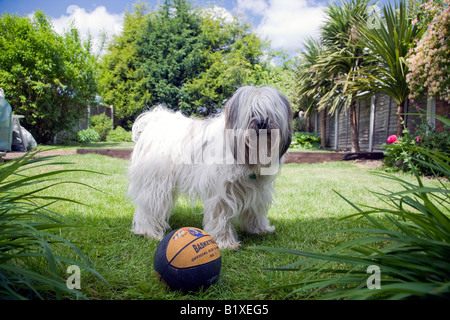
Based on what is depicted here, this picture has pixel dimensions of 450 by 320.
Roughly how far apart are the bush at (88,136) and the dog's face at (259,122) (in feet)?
47.6

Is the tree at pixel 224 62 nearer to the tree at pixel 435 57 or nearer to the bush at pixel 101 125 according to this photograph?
the bush at pixel 101 125

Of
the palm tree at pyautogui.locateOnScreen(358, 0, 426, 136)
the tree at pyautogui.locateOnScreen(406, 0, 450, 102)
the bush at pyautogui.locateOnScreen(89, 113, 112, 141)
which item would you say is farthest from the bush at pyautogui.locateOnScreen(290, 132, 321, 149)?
the bush at pyautogui.locateOnScreen(89, 113, 112, 141)

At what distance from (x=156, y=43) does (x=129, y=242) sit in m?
21.5

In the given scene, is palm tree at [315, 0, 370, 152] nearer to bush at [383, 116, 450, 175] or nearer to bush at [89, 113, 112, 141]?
bush at [383, 116, 450, 175]

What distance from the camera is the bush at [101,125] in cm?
1850

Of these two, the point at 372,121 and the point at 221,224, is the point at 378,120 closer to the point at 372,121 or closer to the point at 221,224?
the point at 372,121

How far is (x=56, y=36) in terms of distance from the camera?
41.1 feet

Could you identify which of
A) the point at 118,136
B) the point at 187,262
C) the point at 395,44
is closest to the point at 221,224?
the point at 187,262

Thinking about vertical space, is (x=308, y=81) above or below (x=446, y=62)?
above

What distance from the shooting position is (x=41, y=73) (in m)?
11.7

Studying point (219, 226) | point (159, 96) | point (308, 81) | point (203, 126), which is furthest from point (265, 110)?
point (159, 96)

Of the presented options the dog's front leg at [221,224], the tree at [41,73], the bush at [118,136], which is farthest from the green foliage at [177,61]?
the dog's front leg at [221,224]

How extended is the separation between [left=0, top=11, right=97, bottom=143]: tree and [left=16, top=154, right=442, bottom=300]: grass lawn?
8.78 meters
